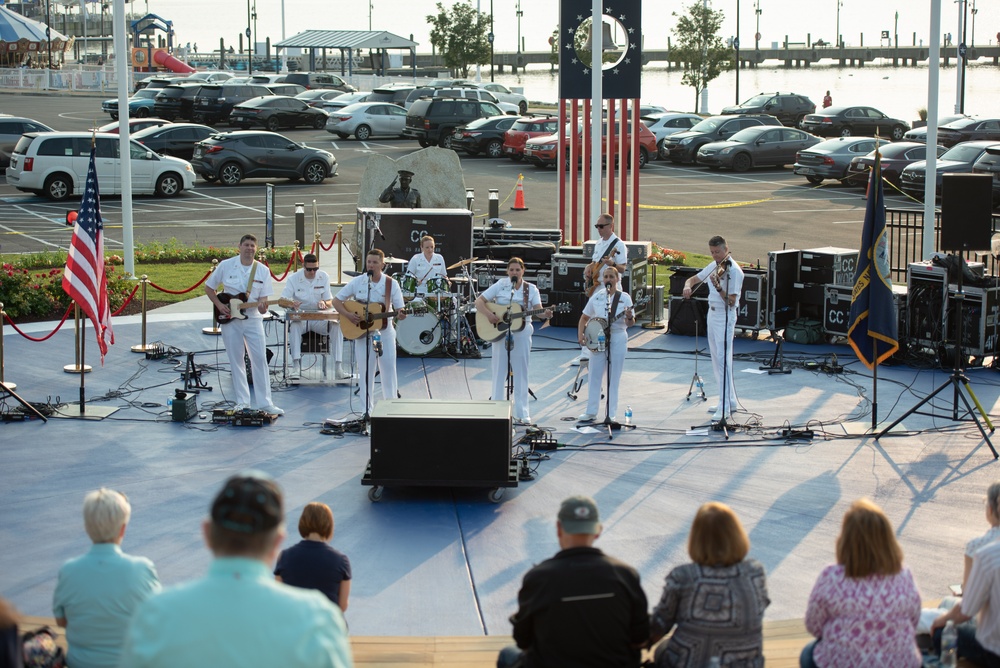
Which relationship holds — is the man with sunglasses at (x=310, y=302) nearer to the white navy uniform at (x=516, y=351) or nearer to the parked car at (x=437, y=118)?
the white navy uniform at (x=516, y=351)

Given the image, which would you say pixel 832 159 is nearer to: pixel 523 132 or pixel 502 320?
pixel 523 132

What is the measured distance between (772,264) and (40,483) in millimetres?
10559

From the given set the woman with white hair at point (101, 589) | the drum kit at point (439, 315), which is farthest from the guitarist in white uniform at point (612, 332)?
the woman with white hair at point (101, 589)

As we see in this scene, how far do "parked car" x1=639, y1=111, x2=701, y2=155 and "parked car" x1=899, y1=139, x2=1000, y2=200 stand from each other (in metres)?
11.4

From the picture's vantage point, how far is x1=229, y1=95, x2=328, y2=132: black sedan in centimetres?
4659

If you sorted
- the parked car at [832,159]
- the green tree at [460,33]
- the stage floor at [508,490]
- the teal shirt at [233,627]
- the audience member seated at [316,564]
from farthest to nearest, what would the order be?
the green tree at [460,33] → the parked car at [832,159] → the stage floor at [508,490] → the audience member seated at [316,564] → the teal shirt at [233,627]

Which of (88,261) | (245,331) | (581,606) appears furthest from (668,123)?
(581,606)

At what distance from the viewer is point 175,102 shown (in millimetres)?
48281

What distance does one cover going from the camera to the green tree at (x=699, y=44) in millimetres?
58531

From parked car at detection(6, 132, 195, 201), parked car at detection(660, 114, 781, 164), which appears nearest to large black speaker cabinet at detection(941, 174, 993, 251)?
parked car at detection(6, 132, 195, 201)

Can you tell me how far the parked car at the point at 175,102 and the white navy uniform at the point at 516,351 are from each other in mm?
37579

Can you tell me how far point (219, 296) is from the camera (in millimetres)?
13430

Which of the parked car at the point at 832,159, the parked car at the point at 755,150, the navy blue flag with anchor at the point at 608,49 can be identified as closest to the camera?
the navy blue flag with anchor at the point at 608,49

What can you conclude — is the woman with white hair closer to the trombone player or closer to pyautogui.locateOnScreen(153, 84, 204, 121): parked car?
the trombone player
